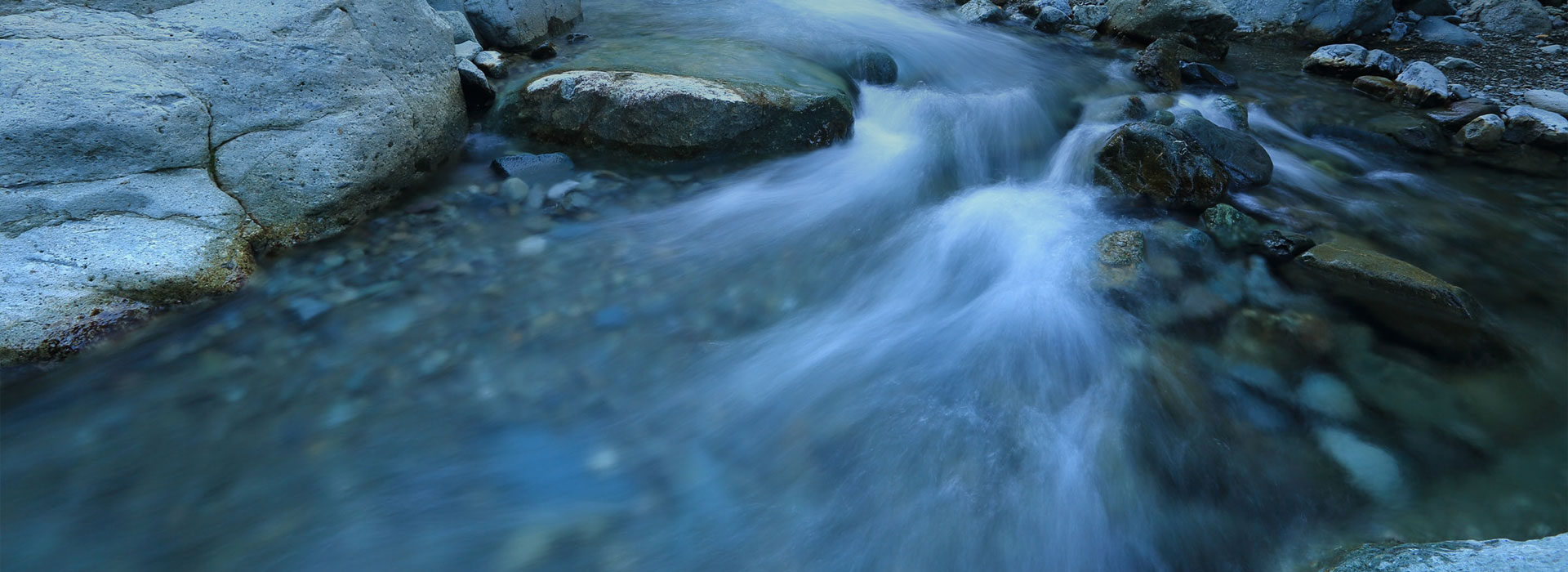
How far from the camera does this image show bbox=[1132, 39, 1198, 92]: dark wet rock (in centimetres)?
627

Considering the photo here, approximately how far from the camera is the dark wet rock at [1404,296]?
2998mm

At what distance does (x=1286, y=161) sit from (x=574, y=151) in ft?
16.5

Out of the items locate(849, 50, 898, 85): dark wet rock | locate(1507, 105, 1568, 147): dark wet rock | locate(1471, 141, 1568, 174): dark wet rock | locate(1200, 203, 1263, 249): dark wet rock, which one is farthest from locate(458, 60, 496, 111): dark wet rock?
locate(1507, 105, 1568, 147): dark wet rock

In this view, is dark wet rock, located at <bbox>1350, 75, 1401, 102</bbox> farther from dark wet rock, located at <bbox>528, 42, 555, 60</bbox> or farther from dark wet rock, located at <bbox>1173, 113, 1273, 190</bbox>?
dark wet rock, located at <bbox>528, 42, 555, 60</bbox>

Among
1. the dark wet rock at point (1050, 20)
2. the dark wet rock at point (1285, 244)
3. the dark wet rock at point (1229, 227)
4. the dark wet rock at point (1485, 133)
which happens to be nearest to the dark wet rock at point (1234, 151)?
the dark wet rock at point (1229, 227)

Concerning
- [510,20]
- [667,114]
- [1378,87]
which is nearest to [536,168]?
[667,114]

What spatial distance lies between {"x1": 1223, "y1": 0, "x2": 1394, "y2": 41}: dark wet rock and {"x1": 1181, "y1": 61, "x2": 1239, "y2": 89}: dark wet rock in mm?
2435

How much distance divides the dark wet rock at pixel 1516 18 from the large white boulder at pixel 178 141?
11504 mm

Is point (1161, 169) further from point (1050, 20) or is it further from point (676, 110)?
point (1050, 20)

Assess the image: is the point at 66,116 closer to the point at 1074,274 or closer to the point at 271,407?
the point at 271,407

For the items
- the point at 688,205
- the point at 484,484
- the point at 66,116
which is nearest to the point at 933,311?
the point at 688,205

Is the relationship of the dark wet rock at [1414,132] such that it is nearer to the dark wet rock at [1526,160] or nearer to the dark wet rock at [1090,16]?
the dark wet rock at [1526,160]

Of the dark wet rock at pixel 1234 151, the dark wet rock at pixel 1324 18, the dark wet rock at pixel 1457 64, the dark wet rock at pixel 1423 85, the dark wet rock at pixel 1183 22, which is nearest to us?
the dark wet rock at pixel 1234 151

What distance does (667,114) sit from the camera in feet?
13.6
